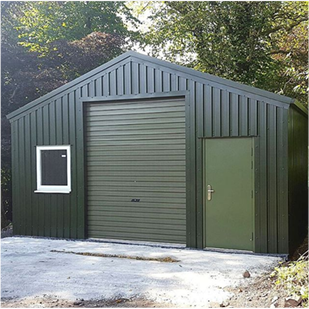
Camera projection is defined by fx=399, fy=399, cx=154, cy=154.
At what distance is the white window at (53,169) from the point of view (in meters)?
7.90

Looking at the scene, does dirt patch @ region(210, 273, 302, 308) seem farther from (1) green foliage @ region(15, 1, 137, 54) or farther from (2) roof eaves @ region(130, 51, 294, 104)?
(1) green foliage @ region(15, 1, 137, 54)

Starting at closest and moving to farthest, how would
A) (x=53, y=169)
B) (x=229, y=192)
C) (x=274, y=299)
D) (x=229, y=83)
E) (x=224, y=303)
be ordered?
(x=274, y=299)
(x=224, y=303)
(x=229, y=83)
(x=229, y=192)
(x=53, y=169)

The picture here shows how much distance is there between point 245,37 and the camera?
45.6 ft

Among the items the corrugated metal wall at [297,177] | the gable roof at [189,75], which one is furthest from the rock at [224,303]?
the gable roof at [189,75]

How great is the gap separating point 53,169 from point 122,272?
3.28 m

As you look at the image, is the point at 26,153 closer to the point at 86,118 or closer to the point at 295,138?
the point at 86,118

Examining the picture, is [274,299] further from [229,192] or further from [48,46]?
[48,46]

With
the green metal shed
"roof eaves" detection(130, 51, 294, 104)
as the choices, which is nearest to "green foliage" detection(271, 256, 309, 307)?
the green metal shed

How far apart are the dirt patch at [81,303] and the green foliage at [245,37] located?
10.6 meters

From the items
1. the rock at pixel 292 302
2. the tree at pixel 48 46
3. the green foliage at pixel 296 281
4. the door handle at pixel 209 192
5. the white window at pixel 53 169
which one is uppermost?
the tree at pixel 48 46

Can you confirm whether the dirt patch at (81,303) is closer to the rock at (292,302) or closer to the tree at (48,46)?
the rock at (292,302)

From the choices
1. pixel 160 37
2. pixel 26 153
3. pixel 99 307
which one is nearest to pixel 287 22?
pixel 160 37

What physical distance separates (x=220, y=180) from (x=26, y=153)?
13.3ft

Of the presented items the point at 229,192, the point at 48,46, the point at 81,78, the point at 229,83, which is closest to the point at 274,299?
the point at 229,192
